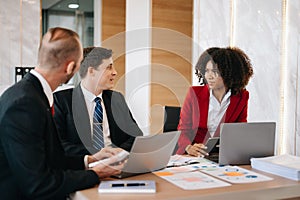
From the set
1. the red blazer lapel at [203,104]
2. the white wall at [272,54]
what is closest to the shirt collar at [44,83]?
the red blazer lapel at [203,104]

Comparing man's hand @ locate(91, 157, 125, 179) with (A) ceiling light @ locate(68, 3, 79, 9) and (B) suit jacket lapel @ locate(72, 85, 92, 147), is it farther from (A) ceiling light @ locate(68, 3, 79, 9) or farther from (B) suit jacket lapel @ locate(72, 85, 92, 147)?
(A) ceiling light @ locate(68, 3, 79, 9)

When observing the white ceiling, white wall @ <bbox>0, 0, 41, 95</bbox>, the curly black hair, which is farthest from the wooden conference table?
the white ceiling

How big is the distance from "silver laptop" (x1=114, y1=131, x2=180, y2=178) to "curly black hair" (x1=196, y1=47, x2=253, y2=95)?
2.86 feet

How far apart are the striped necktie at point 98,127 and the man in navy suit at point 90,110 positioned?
0.07 feet

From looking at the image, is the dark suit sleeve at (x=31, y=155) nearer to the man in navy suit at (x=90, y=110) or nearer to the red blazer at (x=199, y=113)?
the man in navy suit at (x=90, y=110)

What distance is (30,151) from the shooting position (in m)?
1.59

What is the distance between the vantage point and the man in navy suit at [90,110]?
2.41 m

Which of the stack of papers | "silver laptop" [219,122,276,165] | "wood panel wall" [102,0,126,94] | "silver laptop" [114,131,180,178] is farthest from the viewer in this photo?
"wood panel wall" [102,0,126,94]

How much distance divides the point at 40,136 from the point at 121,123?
3.37ft

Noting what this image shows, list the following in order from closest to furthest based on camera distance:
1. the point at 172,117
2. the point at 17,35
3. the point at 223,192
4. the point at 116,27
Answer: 1. the point at 223,192
2. the point at 172,117
3. the point at 17,35
4. the point at 116,27

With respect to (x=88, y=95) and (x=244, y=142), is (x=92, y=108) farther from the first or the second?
(x=244, y=142)

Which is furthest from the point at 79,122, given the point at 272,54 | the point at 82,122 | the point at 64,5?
the point at 64,5

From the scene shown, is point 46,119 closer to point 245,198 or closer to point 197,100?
point 245,198

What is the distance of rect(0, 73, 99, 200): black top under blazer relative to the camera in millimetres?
1591
